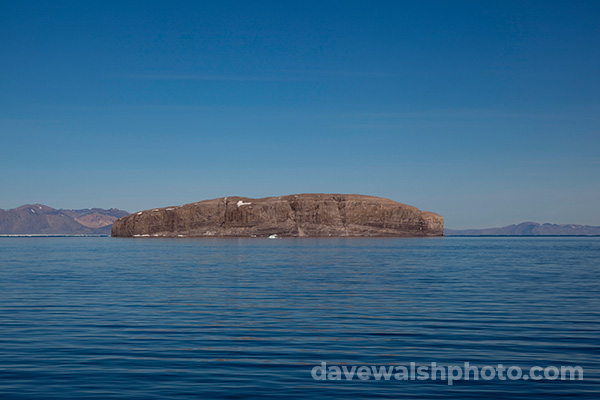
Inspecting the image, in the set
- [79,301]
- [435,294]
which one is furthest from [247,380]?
[435,294]

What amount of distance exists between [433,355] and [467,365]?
5.20ft

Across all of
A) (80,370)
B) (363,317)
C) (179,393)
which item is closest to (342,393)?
(179,393)

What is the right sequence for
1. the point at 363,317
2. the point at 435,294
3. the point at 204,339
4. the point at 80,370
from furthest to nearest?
the point at 435,294
the point at 363,317
the point at 204,339
the point at 80,370

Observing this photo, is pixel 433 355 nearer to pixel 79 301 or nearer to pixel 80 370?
pixel 80 370

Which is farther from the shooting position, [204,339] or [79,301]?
[79,301]

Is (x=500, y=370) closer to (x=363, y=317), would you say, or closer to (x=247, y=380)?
(x=247, y=380)

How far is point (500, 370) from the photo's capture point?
1745cm

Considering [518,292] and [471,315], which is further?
[518,292]

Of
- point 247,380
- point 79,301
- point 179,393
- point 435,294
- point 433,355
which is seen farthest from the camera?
point 435,294

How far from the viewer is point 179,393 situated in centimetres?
1505

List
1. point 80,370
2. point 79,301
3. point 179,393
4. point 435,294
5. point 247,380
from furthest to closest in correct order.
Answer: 1. point 435,294
2. point 79,301
3. point 80,370
4. point 247,380
5. point 179,393

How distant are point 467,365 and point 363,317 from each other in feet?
33.6

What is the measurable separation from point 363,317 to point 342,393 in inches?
515

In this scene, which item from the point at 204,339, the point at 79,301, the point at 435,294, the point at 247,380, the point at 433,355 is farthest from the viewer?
the point at 435,294
